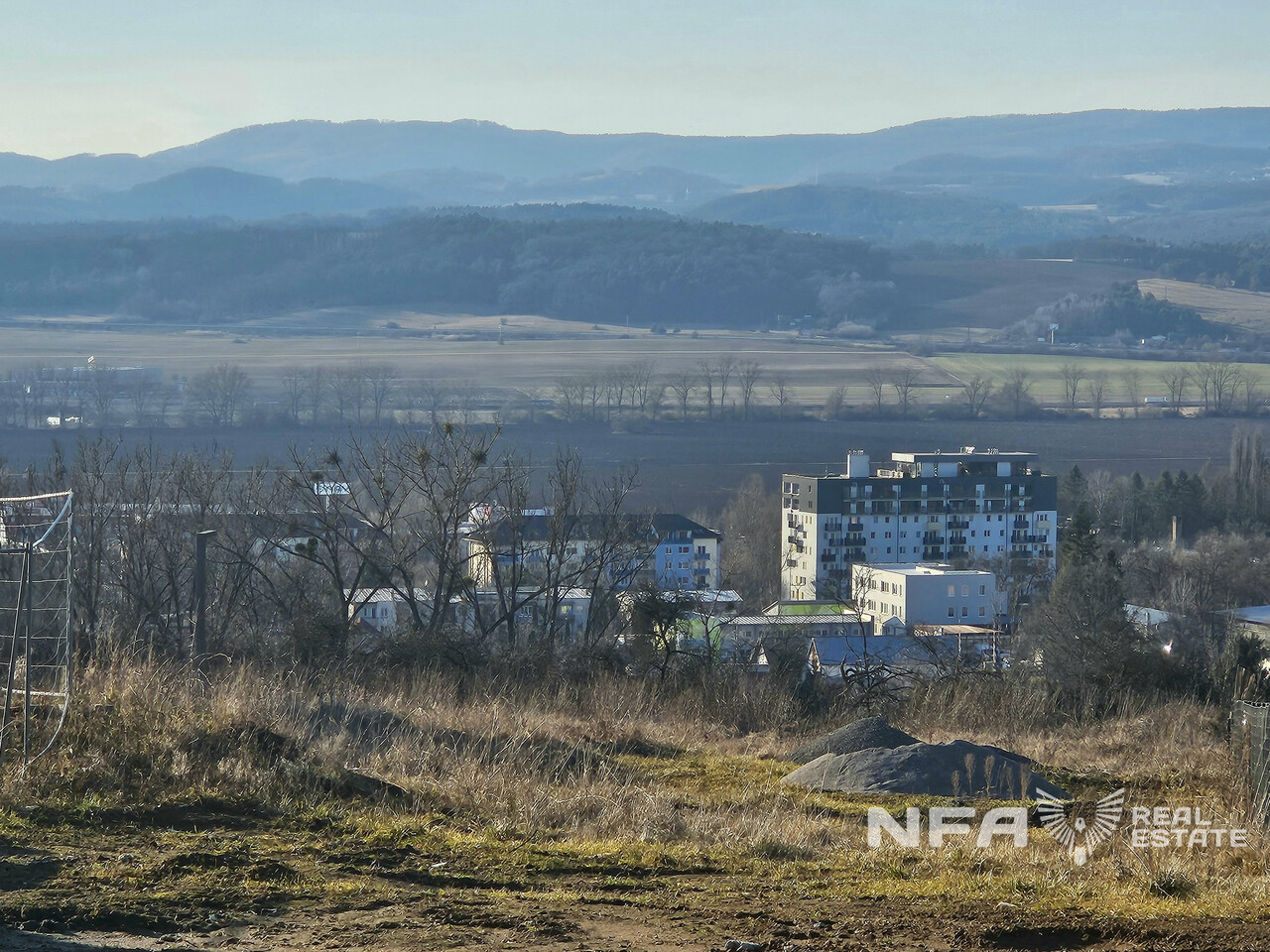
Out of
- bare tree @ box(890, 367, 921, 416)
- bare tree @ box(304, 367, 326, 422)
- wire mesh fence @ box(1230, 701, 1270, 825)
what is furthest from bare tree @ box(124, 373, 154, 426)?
wire mesh fence @ box(1230, 701, 1270, 825)

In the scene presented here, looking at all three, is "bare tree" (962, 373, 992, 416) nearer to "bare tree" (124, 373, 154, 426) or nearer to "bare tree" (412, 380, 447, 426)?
"bare tree" (412, 380, 447, 426)

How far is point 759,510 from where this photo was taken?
155 ft

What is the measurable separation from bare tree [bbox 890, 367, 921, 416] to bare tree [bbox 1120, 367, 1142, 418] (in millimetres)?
13331

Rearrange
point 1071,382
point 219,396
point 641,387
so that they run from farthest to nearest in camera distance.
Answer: point 1071,382, point 641,387, point 219,396

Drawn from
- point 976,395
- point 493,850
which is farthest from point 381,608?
point 976,395

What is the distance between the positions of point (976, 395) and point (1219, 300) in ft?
216

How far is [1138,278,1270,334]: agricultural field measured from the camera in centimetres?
12225

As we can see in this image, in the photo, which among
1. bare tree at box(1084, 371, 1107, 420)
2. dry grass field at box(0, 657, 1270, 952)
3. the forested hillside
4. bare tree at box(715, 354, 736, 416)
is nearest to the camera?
dry grass field at box(0, 657, 1270, 952)

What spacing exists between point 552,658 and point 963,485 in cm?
3573

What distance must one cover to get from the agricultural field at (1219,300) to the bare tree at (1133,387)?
38001 millimetres

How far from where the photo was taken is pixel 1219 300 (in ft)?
426

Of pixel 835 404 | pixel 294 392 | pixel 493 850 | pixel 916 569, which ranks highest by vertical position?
pixel 294 392

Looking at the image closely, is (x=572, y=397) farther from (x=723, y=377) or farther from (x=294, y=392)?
(x=294, y=392)

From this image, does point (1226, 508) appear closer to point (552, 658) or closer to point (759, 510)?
point (759, 510)
